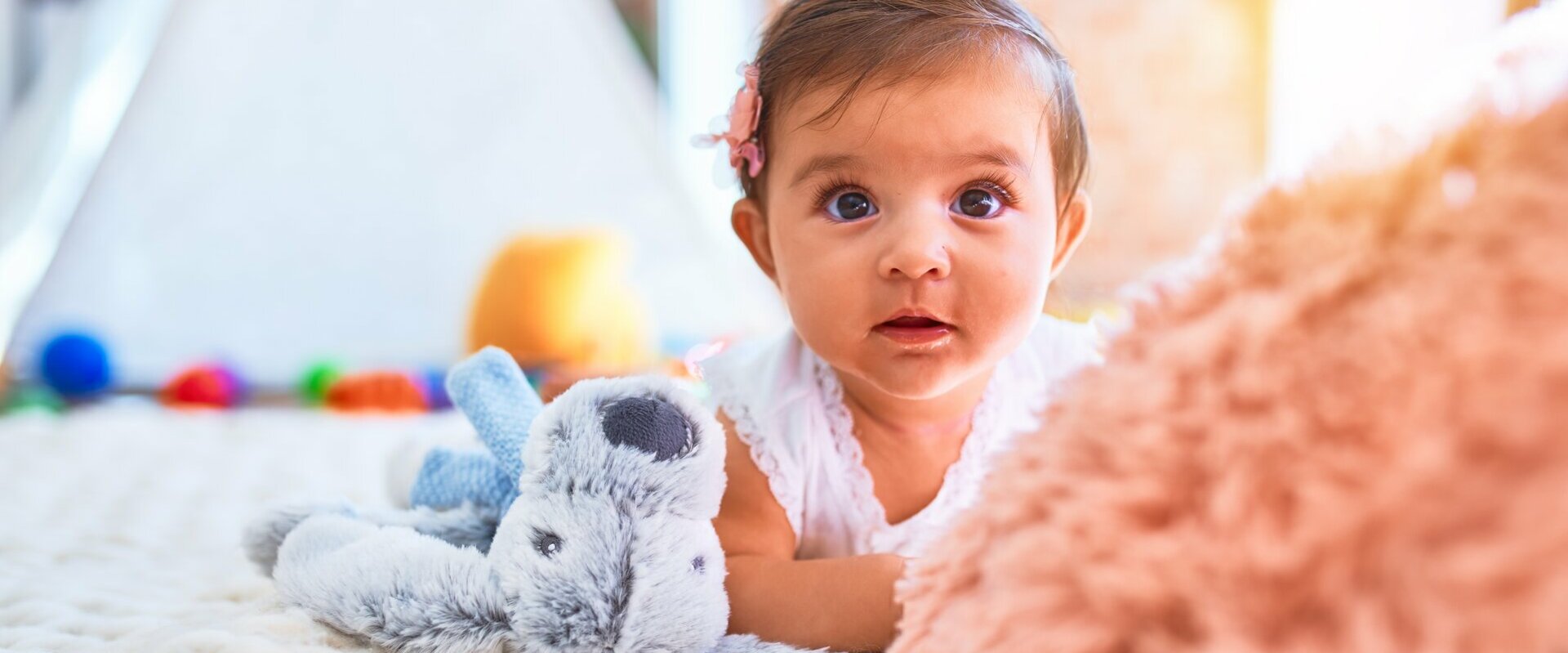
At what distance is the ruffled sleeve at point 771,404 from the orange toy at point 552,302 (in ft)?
4.41

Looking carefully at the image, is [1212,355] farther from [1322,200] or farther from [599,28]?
[599,28]

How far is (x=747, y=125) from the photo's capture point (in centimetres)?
93

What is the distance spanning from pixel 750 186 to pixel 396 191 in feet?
7.83

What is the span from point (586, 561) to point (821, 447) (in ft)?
1.11

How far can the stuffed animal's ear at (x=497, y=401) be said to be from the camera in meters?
0.84

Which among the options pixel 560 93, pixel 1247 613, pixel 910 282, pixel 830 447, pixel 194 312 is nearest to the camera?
pixel 1247 613

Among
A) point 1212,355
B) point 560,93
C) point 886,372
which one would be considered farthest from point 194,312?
point 1212,355

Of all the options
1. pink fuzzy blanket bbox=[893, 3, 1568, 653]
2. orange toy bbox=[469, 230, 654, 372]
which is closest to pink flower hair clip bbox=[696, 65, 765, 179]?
pink fuzzy blanket bbox=[893, 3, 1568, 653]

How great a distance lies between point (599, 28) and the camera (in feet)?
10.7

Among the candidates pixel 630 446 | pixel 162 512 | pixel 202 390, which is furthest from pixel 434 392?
pixel 630 446

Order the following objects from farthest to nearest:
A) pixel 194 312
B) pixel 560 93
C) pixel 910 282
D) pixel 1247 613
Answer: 1. pixel 560 93
2. pixel 194 312
3. pixel 910 282
4. pixel 1247 613

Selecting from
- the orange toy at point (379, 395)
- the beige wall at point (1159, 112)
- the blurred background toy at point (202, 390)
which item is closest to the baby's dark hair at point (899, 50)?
the orange toy at point (379, 395)

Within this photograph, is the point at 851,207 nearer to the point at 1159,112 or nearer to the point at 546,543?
the point at 546,543

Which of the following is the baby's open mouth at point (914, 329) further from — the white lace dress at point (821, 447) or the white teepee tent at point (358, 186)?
the white teepee tent at point (358, 186)
